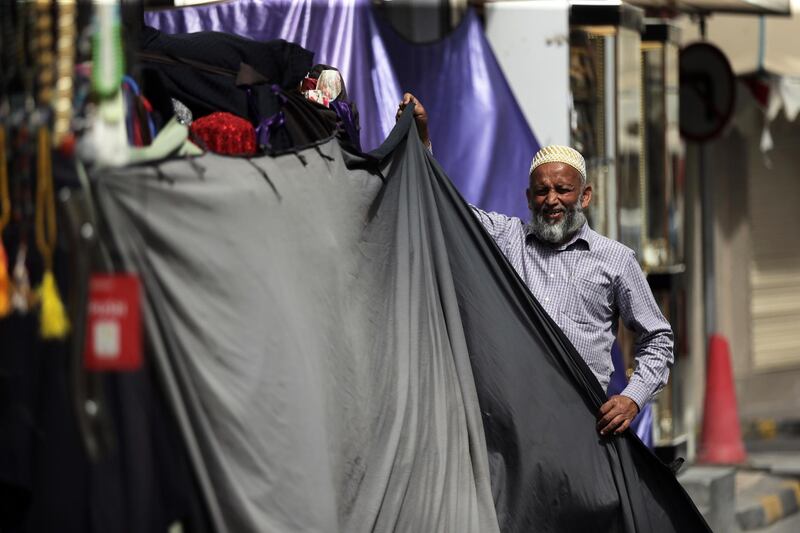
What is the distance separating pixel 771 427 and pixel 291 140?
821 cm

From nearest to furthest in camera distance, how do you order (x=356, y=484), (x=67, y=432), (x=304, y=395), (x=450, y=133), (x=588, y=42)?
(x=67, y=432), (x=304, y=395), (x=356, y=484), (x=450, y=133), (x=588, y=42)

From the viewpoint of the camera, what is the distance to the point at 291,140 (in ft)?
14.9

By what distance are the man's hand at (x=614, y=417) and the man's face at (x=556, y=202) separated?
660 millimetres

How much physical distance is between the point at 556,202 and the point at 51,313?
7.48ft

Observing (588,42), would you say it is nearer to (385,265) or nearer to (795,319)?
(385,265)

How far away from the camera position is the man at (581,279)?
490 cm

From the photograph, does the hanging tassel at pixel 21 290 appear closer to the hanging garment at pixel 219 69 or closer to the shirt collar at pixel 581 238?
the hanging garment at pixel 219 69

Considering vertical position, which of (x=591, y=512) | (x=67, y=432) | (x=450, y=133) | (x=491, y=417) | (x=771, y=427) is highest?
(x=450, y=133)

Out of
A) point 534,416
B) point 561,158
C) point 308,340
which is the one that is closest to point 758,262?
point 561,158

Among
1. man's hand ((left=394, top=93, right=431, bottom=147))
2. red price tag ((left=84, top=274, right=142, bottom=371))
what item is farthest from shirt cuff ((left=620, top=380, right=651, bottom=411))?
red price tag ((left=84, top=274, right=142, bottom=371))

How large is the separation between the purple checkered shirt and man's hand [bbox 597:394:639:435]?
0.26 m

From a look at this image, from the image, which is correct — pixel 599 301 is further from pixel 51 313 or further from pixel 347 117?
pixel 51 313

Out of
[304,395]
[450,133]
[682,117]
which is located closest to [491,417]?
[304,395]

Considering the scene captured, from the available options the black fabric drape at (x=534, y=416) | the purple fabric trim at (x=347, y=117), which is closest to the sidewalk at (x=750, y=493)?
the black fabric drape at (x=534, y=416)
